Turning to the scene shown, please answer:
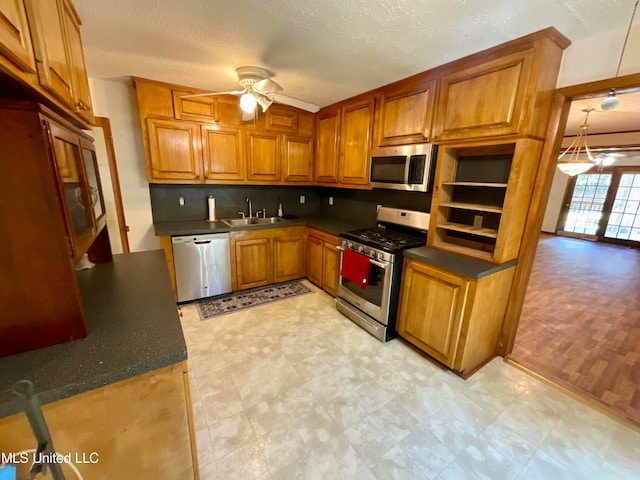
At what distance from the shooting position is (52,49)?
102 centimetres

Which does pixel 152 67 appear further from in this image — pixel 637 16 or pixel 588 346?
pixel 588 346

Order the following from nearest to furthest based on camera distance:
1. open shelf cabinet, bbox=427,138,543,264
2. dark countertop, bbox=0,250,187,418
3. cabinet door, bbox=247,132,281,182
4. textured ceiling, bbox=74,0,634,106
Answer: dark countertop, bbox=0,250,187,418, textured ceiling, bbox=74,0,634,106, open shelf cabinet, bbox=427,138,543,264, cabinet door, bbox=247,132,281,182

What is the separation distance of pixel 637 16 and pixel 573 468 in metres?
2.54

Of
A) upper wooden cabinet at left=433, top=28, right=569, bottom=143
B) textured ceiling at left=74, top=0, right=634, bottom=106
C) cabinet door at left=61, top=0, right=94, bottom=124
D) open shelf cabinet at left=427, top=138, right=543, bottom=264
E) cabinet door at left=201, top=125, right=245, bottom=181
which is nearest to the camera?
cabinet door at left=61, top=0, right=94, bottom=124

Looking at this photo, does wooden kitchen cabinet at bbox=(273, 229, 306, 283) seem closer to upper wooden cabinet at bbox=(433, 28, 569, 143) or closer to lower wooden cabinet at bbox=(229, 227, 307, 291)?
lower wooden cabinet at bbox=(229, 227, 307, 291)

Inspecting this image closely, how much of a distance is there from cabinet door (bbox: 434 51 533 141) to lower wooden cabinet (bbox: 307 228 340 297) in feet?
5.35

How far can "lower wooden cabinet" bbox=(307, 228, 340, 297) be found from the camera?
127 inches

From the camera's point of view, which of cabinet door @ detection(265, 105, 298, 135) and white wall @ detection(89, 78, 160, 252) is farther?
cabinet door @ detection(265, 105, 298, 135)

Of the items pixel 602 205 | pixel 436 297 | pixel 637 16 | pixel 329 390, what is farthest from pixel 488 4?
pixel 602 205

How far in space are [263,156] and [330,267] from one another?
169 cm

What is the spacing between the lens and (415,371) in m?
2.19

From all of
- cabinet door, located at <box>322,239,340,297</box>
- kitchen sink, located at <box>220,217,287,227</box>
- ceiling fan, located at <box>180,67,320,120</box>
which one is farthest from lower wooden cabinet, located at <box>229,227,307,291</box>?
ceiling fan, located at <box>180,67,320,120</box>

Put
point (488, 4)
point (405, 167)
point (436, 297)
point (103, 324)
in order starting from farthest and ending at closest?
point (405, 167), point (436, 297), point (488, 4), point (103, 324)

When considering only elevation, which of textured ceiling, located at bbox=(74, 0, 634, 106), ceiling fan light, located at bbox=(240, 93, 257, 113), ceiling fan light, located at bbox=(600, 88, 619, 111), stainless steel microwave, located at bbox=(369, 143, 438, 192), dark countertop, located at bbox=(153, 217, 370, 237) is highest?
textured ceiling, located at bbox=(74, 0, 634, 106)
